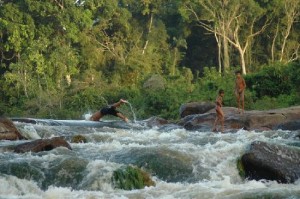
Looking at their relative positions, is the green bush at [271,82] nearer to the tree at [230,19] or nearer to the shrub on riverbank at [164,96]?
the shrub on riverbank at [164,96]

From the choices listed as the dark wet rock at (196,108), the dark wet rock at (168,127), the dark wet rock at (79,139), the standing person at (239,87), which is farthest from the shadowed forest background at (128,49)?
the dark wet rock at (79,139)

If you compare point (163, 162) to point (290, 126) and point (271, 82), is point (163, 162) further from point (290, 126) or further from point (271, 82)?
point (271, 82)

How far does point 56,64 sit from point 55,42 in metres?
1.32

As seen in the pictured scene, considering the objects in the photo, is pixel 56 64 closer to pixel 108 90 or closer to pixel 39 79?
pixel 39 79

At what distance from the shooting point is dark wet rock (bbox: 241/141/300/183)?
31.5 feet

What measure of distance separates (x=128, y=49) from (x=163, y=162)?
27.9 m

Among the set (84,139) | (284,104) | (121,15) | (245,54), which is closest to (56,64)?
(121,15)

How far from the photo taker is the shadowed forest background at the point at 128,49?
92.6 ft

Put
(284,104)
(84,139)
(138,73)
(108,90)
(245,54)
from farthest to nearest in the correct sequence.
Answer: (245,54) → (138,73) → (108,90) → (284,104) → (84,139)

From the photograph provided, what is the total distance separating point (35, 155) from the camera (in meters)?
10.7

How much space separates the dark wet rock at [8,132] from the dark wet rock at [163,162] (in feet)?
11.9

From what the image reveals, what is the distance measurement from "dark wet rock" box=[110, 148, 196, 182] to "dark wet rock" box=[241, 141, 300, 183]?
3.28ft

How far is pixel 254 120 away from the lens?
1625 cm

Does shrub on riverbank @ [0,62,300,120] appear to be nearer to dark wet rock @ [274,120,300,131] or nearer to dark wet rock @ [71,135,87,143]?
dark wet rock @ [274,120,300,131]
